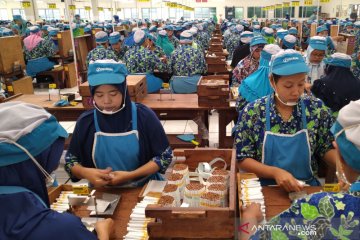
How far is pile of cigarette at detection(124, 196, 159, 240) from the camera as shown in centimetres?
162

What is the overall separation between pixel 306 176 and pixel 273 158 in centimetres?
27

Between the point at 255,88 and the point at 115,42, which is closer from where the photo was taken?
the point at 255,88

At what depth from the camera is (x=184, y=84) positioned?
239 inches

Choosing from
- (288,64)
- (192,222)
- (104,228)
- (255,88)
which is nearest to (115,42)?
(255,88)

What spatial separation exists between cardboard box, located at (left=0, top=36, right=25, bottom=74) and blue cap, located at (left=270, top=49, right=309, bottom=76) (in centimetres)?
640

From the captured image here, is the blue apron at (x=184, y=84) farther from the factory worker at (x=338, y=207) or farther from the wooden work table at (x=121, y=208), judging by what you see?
the factory worker at (x=338, y=207)

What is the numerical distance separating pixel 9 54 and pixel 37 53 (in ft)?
8.56

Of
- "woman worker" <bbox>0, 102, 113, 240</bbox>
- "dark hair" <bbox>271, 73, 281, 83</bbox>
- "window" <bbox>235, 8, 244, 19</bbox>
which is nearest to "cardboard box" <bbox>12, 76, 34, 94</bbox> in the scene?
"dark hair" <bbox>271, 73, 281, 83</bbox>

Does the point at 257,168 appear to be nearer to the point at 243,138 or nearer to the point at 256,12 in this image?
the point at 243,138

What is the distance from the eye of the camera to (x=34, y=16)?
57.2 feet

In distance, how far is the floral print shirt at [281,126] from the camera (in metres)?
2.23

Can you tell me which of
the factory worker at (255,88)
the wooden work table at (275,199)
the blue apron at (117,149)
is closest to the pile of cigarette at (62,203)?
the blue apron at (117,149)

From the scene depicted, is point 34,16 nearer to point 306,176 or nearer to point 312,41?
point 312,41

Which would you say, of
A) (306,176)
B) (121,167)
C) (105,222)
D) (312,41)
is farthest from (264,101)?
(312,41)
